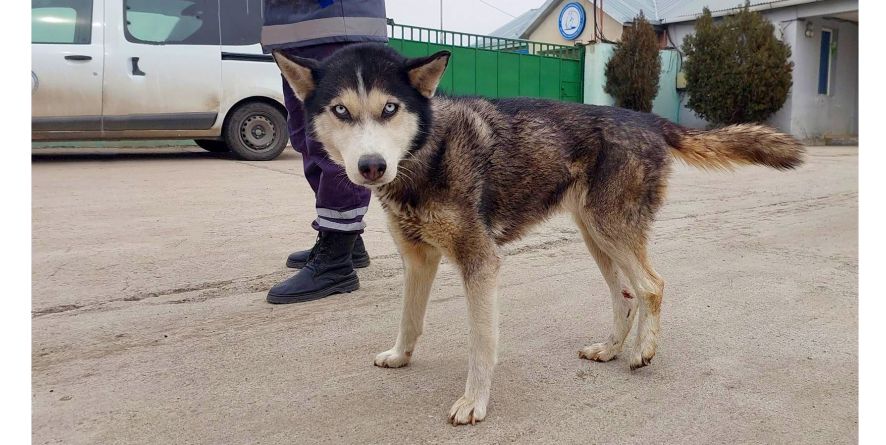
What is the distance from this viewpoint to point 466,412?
86.1 inches

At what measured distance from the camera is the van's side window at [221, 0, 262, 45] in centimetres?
870

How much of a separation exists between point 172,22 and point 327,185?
254 inches

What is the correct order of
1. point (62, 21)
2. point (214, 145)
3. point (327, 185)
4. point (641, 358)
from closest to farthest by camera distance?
point (641, 358), point (327, 185), point (62, 21), point (214, 145)

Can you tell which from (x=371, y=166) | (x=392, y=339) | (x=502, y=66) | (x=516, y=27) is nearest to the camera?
(x=371, y=166)

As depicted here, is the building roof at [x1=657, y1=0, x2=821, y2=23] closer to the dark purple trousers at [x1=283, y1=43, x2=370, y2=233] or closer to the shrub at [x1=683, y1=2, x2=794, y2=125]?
the shrub at [x1=683, y1=2, x2=794, y2=125]

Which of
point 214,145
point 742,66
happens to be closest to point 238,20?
point 214,145

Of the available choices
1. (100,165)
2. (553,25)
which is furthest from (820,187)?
(553,25)

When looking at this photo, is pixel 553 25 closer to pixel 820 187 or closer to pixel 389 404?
pixel 820 187

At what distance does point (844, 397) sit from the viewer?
2342mm

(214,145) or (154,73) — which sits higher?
(154,73)

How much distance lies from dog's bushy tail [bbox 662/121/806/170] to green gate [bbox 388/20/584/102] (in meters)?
9.77

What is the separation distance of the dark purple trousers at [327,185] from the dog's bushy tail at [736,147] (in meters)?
1.67

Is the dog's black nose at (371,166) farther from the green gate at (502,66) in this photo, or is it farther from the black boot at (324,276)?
the green gate at (502,66)

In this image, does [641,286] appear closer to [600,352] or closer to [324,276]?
[600,352]
